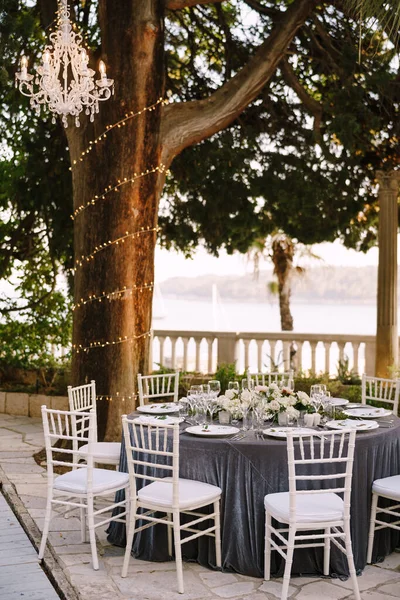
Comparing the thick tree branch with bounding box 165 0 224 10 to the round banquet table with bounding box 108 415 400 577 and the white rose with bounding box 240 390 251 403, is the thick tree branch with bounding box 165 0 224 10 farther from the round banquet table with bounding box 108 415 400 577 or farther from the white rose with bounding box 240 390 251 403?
the round banquet table with bounding box 108 415 400 577

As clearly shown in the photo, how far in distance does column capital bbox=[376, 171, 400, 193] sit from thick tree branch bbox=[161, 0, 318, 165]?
86.6 inches

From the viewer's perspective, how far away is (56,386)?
9906 millimetres

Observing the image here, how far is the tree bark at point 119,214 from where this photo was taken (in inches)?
279

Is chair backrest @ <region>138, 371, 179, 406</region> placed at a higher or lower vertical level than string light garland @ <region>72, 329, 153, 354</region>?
lower

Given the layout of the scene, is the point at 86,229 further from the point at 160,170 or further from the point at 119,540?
the point at 119,540

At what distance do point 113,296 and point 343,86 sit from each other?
3.49m

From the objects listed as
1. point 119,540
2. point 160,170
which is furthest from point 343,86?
point 119,540

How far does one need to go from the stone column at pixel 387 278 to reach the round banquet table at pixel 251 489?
4.47 metres

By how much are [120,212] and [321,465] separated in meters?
3.38

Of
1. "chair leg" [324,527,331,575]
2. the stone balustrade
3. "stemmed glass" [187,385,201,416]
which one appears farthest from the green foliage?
"chair leg" [324,527,331,575]

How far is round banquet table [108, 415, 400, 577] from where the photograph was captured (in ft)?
15.1

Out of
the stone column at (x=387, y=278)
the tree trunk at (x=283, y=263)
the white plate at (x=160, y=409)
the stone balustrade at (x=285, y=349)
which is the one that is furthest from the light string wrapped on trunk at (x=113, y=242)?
the tree trunk at (x=283, y=263)

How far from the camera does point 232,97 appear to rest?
747 centimetres

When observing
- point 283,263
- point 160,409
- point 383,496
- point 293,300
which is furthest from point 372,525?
point 293,300
